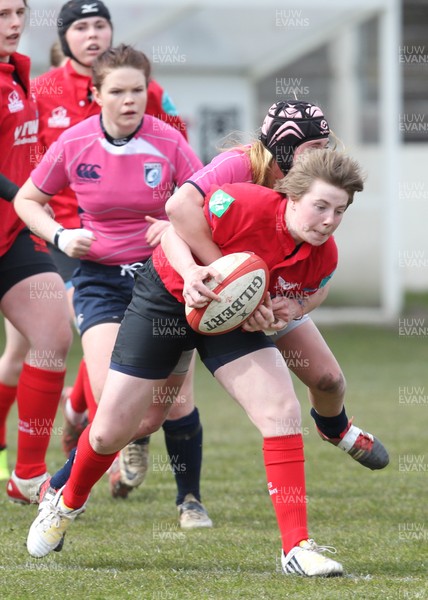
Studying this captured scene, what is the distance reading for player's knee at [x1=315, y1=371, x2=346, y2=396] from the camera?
4.68m

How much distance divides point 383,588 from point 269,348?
91 cm

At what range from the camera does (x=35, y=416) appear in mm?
5582

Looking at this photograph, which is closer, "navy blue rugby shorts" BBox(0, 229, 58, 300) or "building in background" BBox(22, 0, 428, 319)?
"navy blue rugby shorts" BBox(0, 229, 58, 300)

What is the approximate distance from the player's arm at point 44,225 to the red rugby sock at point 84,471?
733 millimetres

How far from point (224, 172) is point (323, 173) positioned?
0.41m

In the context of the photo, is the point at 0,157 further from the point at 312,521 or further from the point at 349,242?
the point at 349,242

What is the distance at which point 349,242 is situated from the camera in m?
15.8

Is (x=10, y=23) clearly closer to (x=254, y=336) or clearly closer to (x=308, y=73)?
(x=254, y=336)

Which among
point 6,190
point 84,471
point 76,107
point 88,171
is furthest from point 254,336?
point 76,107

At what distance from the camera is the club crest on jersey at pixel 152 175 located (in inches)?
202

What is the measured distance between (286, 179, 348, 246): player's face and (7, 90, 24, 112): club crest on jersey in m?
1.88

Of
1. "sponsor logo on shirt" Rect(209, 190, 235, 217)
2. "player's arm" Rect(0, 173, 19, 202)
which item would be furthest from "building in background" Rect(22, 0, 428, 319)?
"sponsor logo on shirt" Rect(209, 190, 235, 217)

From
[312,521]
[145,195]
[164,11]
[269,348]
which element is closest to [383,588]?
[269,348]

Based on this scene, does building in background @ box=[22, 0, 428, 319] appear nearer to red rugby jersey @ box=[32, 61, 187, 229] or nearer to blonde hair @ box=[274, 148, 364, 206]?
red rugby jersey @ box=[32, 61, 187, 229]
